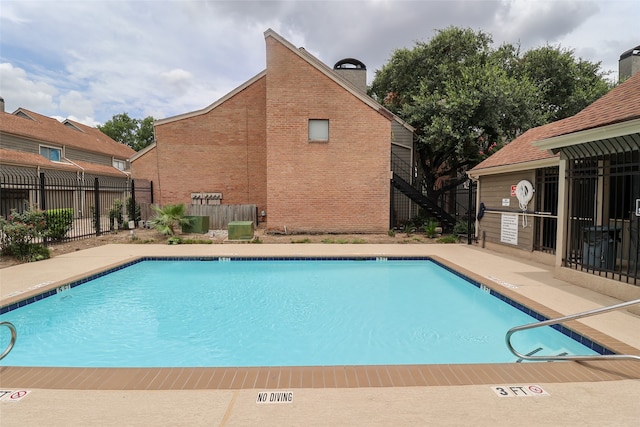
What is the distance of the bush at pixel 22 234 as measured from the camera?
8.28 m

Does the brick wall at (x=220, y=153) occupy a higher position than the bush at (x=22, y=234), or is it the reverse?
the brick wall at (x=220, y=153)

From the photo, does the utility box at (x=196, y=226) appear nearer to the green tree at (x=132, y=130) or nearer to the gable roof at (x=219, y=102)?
the gable roof at (x=219, y=102)

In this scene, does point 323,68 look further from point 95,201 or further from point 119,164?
point 119,164

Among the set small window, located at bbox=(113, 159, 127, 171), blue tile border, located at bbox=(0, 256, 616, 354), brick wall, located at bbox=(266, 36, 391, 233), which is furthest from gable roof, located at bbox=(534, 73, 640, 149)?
small window, located at bbox=(113, 159, 127, 171)

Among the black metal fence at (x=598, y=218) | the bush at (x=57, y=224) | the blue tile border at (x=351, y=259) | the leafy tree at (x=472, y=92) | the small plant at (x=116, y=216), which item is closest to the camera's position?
the blue tile border at (x=351, y=259)

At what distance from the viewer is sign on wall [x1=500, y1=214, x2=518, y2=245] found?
31.1ft

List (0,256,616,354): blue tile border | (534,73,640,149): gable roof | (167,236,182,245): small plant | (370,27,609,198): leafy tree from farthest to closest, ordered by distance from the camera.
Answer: (370,27,609,198): leafy tree < (167,236,182,245): small plant < (534,73,640,149): gable roof < (0,256,616,354): blue tile border

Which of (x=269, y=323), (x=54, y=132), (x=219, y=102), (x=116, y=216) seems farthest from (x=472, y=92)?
(x=54, y=132)

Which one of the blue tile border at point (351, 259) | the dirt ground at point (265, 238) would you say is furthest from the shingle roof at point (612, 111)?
the dirt ground at point (265, 238)

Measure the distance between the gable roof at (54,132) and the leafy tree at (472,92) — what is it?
826 inches

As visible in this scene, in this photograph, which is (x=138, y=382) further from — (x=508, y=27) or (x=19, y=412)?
(x=508, y=27)

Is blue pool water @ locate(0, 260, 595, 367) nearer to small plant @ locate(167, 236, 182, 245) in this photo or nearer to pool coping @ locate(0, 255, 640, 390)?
pool coping @ locate(0, 255, 640, 390)

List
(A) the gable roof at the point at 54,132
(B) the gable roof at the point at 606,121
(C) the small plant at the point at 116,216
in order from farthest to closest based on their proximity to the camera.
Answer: (A) the gable roof at the point at 54,132 → (C) the small plant at the point at 116,216 → (B) the gable roof at the point at 606,121

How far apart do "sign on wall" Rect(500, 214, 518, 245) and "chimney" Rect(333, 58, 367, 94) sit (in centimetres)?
1159
